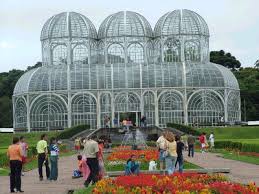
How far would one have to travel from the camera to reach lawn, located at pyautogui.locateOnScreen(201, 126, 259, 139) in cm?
6384

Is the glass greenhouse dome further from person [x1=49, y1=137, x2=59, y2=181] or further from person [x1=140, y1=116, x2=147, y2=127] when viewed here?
person [x1=49, y1=137, x2=59, y2=181]

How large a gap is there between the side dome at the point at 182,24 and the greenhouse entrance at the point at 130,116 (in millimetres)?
11109

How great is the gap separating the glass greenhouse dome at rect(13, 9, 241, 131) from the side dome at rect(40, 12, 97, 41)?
5.2 inches

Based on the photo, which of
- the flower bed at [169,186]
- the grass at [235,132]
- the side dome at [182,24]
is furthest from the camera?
the side dome at [182,24]

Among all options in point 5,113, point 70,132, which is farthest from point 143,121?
point 5,113

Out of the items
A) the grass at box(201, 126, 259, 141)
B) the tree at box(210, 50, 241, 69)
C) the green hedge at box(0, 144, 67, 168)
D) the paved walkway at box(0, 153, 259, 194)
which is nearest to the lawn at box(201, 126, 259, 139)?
the grass at box(201, 126, 259, 141)

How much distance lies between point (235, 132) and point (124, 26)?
849 inches

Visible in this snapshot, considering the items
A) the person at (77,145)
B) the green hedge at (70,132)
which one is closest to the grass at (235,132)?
the green hedge at (70,132)

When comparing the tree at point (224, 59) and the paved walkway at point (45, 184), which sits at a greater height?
the tree at point (224, 59)

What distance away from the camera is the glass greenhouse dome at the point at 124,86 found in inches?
2847

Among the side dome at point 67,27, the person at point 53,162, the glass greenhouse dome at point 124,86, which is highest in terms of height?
the side dome at point 67,27

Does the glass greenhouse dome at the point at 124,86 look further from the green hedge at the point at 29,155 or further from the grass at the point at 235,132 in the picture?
the green hedge at the point at 29,155

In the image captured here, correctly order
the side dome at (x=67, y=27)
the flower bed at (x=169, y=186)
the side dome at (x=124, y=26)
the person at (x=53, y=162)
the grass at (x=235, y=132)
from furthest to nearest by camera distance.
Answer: the side dome at (x=124, y=26) → the side dome at (x=67, y=27) → the grass at (x=235, y=132) → the person at (x=53, y=162) → the flower bed at (x=169, y=186)

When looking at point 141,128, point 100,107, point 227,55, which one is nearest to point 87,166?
point 141,128
